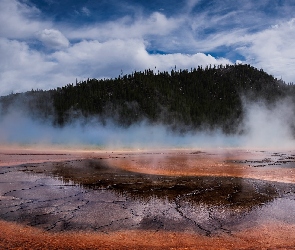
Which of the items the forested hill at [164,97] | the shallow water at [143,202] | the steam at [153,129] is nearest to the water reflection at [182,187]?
the shallow water at [143,202]

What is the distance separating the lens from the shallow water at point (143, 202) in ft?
24.0

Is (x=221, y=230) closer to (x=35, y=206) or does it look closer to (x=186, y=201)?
(x=186, y=201)

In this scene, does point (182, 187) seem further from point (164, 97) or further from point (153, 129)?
point (164, 97)

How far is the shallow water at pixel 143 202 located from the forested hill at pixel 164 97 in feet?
199

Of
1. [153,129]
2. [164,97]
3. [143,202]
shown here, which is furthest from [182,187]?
[164,97]

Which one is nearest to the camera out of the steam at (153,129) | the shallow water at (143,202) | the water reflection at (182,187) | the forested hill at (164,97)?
the shallow water at (143,202)

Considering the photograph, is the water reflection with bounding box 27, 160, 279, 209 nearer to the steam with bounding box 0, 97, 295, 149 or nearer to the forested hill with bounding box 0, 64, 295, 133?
the steam with bounding box 0, 97, 295, 149

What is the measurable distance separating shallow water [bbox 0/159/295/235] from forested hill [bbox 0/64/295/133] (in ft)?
199

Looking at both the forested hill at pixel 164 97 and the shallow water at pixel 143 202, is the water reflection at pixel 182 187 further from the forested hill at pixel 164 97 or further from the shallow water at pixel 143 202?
the forested hill at pixel 164 97

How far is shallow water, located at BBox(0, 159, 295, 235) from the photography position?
7.30 m

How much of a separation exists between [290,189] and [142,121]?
64487 mm

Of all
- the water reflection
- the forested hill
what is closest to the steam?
the forested hill

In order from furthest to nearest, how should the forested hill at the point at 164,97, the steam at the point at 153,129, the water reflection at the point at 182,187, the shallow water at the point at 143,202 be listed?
the forested hill at the point at 164,97 < the steam at the point at 153,129 < the water reflection at the point at 182,187 < the shallow water at the point at 143,202

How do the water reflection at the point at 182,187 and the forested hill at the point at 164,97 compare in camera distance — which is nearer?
→ the water reflection at the point at 182,187
